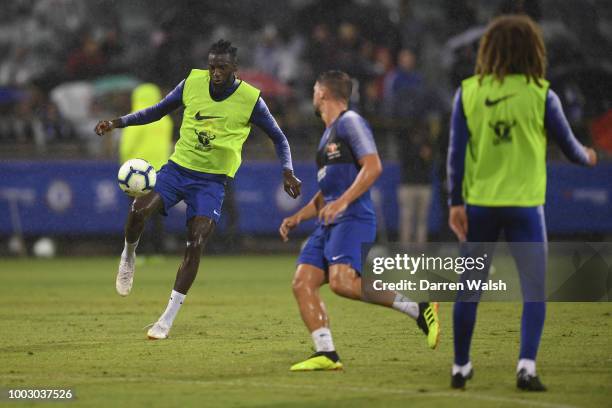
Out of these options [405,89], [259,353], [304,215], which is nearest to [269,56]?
[405,89]

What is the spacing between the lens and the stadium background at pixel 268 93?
75.6 ft

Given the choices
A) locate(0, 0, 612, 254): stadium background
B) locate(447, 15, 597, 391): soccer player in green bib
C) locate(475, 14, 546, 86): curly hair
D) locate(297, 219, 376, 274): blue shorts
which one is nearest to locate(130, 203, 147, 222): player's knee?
locate(297, 219, 376, 274): blue shorts

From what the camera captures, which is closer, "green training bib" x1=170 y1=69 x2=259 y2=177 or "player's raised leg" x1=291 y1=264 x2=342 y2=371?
"player's raised leg" x1=291 y1=264 x2=342 y2=371

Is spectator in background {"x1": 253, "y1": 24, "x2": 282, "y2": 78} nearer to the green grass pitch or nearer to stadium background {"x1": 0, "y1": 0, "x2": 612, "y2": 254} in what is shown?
stadium background {"x1": 0, "y1": 0, "x2": 612, "y2": 254}

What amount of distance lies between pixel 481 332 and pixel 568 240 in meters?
12.3

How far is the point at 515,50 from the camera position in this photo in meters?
7.86

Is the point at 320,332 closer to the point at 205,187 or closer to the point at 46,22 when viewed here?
the point at 205,187

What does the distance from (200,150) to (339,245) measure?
287 cm

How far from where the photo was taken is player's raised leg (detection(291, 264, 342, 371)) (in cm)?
909

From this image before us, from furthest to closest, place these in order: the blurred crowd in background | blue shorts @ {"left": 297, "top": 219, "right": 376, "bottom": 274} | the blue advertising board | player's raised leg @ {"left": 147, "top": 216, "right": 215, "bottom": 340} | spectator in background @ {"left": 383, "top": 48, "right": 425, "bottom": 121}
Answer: the blurred crowd in background, the blue advertising board, spectator in background @ {"left": 383, "top": 48, "right": 425, "bottom": 121}, player's raised leg @ {"left": 147, "top": 216, "right": 215, "bottom": 340}, blue shorts @ {"left": 297, "top": 219, "right": 376, "bottom": 274}

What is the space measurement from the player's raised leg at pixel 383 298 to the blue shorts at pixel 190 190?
2.55m

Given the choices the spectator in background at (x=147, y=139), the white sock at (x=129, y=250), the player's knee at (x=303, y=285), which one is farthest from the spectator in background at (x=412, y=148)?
the player's knee at (x=303, y=285)

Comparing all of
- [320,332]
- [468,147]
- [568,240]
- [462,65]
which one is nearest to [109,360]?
[320,332]

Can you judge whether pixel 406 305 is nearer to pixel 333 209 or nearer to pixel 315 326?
pixel 315 326
